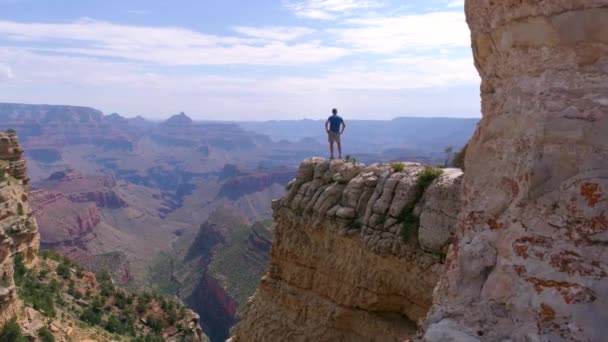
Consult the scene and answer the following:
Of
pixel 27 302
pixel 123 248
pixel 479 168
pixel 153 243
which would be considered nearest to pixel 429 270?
pixel 479 168

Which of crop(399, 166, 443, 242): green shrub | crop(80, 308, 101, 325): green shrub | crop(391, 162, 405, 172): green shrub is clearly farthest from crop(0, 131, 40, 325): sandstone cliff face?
crop(399, 166, 443, 242): green shrub

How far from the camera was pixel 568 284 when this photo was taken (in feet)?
11.7

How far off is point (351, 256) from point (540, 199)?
8563mm

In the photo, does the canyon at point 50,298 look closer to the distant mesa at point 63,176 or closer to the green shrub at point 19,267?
the green shrub at point 19,267

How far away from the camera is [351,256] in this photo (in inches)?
483

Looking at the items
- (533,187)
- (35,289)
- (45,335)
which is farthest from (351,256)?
(35,289)

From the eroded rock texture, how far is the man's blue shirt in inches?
437

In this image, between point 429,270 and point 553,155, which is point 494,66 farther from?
point 429,270

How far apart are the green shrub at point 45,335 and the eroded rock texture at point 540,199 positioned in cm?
2035

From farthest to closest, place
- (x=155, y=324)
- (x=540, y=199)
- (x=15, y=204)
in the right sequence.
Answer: (x=155, y=324), (x=15, y=204), (x=540, y=199)

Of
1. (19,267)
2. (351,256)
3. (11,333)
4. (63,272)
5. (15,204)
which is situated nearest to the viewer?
(351,256)

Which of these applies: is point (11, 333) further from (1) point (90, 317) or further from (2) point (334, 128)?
(2) point (334, 128)

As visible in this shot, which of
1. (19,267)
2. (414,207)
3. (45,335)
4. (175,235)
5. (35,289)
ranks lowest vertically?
(175,235)

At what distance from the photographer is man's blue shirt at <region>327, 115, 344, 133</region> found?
15.8 m
